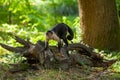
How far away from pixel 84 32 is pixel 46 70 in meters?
2.75

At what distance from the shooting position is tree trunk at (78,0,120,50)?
8.49 m

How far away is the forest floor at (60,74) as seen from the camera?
597 cm

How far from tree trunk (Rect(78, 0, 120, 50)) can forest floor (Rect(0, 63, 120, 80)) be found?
2.14m

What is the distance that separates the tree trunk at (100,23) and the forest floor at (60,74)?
2.14 m

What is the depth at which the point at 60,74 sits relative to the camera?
19.9 ft

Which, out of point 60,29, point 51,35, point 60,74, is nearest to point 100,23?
point 60,29

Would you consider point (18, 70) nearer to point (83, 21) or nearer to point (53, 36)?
point (53, 36)

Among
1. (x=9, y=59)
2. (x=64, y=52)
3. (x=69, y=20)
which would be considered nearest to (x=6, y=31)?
(x=69, y=20)

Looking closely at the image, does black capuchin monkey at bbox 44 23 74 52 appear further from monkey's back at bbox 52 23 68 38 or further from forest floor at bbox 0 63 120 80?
forest floor at bbox 0 63 120 80

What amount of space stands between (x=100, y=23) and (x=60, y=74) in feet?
9.09

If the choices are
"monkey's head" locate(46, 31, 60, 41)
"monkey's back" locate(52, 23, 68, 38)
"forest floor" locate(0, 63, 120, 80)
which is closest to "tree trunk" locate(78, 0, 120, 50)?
"monkey's back" locate(52, 23, 68, 38)

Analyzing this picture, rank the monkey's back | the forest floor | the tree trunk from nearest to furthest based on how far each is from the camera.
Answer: the forest floor → the monkey's back → the tree trunk

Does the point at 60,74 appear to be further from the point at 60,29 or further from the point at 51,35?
the point at 60,29

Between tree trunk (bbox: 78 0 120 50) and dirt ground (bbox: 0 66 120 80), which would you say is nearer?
dirt ground (bbox: 0 66 120 80)
